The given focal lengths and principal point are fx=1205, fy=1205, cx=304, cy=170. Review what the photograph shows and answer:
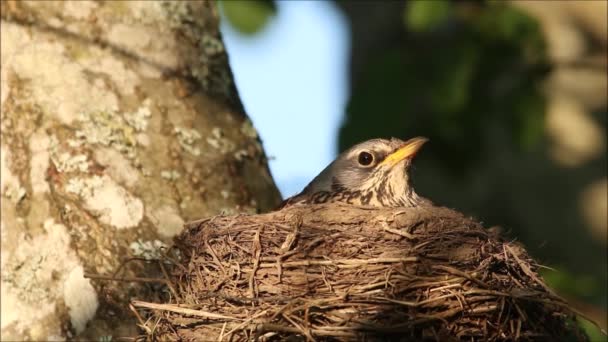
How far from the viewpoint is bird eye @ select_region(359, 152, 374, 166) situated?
6562 millimetres

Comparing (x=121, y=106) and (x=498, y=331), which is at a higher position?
(x=121, y=106)

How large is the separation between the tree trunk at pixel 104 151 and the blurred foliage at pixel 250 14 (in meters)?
1.12

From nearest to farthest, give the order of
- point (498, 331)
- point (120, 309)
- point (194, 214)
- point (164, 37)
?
1. point (498, 331)
2. point (120, 309)
3. point (194, 214)
4. point (164, 37)

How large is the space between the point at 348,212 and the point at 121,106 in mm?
1409

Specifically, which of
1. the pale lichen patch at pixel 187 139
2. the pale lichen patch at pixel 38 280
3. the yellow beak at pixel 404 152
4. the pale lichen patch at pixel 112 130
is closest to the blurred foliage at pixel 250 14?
the yellow beak at pixel 404 152

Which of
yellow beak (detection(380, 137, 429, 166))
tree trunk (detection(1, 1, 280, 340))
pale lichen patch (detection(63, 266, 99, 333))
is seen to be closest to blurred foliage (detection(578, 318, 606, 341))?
yellow beak (detection(380, 137, 429, 166))

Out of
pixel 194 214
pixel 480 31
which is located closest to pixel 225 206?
pixel 194 214

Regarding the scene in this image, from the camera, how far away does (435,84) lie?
23.9 ft

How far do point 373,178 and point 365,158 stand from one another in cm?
14

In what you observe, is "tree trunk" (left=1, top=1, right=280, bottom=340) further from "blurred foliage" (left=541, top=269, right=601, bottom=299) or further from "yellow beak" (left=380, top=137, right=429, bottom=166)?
"blurred foliage" (left=541, top=269, right=601, bottom=299)

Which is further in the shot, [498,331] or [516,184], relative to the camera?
[516,184]

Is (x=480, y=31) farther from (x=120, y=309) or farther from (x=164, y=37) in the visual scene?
(x=120, y=309)

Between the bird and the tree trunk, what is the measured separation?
43cm

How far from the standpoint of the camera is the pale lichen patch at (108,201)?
5.54 m
